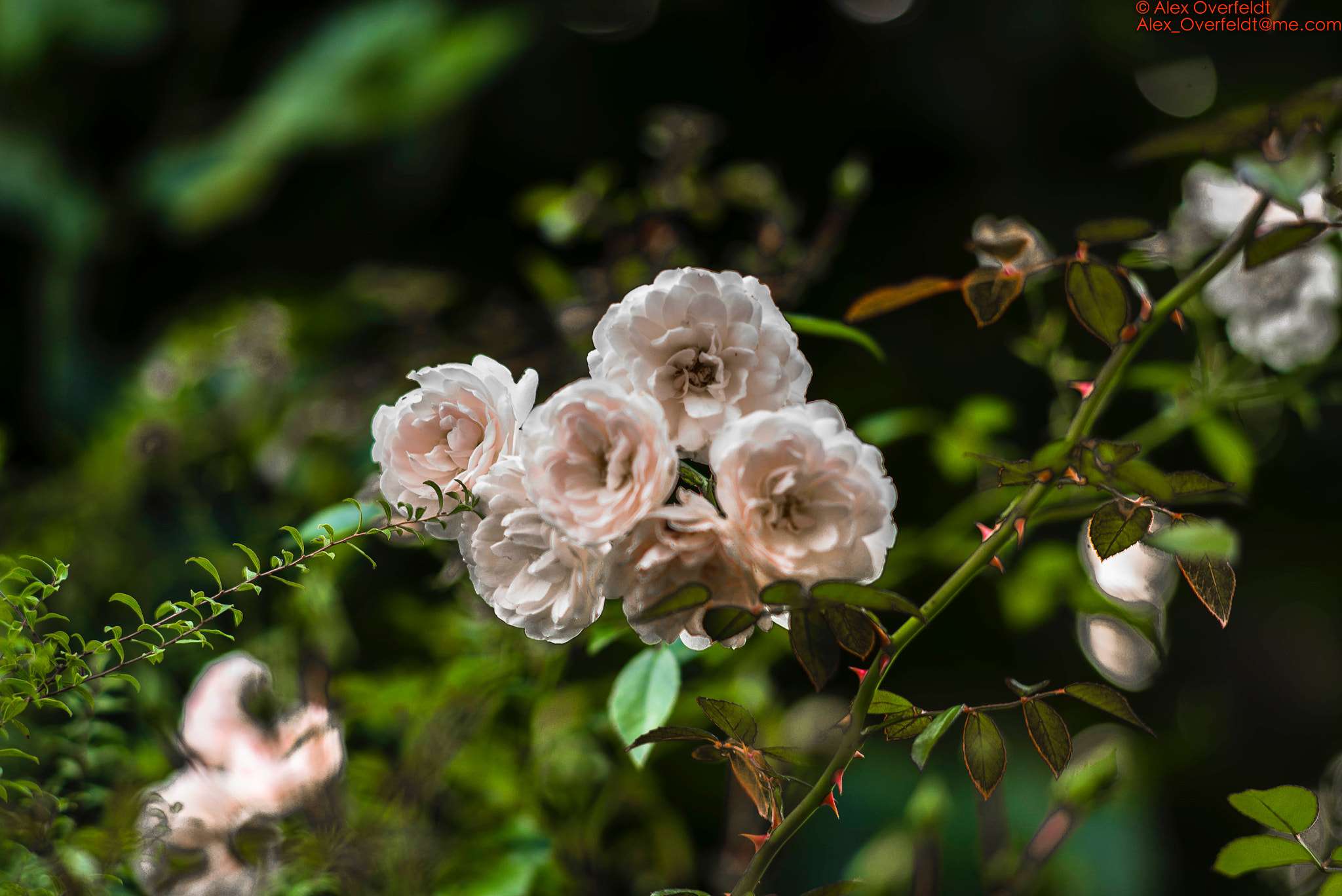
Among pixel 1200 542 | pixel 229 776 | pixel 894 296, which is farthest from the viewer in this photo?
pixel 229 776

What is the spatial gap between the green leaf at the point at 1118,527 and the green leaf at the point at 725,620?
12 cm

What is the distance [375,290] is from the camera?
0.85 metres

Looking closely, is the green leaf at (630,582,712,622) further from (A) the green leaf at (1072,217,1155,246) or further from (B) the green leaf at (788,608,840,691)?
(A) the green leaf at (1072,217,1155,246)

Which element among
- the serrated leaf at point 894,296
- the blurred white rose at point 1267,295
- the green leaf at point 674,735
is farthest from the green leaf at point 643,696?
the blurred white rose at point 1267,295

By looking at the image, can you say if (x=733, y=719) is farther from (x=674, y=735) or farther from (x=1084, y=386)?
(x=1084, y=386)

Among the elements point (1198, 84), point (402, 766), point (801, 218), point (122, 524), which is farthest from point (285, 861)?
point (1198, 84)

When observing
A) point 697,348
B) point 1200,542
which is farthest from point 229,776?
point 1200,542

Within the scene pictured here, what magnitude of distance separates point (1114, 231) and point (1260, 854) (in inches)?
8.7

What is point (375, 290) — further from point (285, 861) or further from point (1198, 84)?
point (1198, 84)

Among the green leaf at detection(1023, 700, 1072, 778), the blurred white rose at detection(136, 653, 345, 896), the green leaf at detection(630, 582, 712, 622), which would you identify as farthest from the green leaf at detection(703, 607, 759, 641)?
the blurred white rose at detection(136, 653, 345, 896)

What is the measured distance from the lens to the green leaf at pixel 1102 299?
0.27 m

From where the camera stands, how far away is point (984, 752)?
268mm

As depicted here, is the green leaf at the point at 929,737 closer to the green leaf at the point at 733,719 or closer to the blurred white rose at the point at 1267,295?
the green leaf at the point at 733,719

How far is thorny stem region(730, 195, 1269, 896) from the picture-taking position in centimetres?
25
